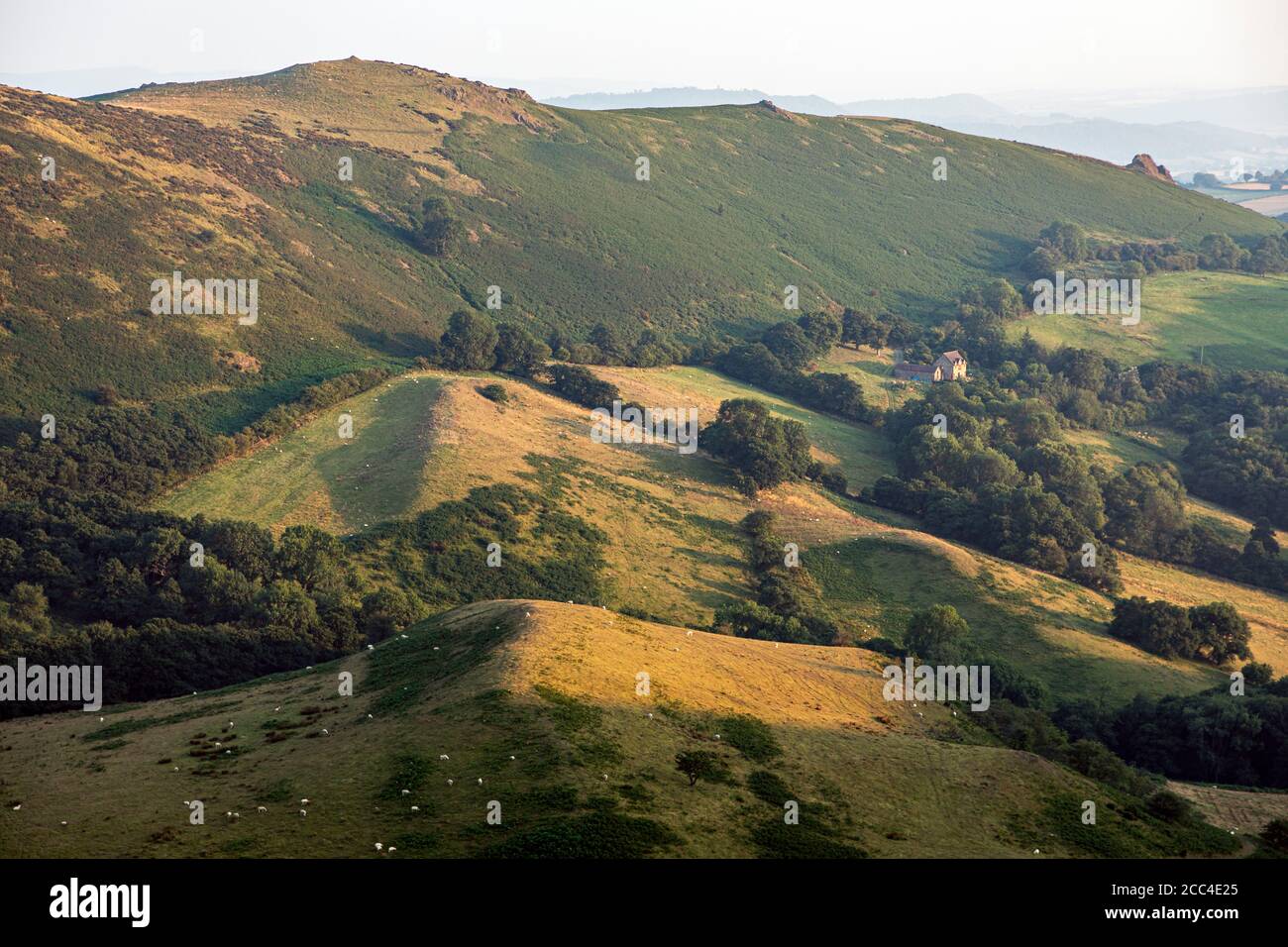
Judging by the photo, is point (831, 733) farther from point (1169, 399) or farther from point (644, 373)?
point (1169, 399)

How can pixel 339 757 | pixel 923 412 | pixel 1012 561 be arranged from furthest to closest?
1. pixel 923 412
2. pixel 1012 561
3. pixel 339 757

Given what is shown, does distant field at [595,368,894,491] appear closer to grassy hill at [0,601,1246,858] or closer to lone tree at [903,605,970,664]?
lone tree at [903,605,970,664]

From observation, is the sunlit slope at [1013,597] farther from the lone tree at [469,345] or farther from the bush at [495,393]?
the lone tree at [469,345]

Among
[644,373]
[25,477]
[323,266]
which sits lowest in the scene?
[25,477]

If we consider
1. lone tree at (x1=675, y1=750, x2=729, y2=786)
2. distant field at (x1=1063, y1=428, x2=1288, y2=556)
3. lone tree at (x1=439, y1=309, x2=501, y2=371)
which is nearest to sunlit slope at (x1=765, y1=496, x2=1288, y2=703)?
distant field at (x1=1063, y1=428, x2=1288, y2=556)

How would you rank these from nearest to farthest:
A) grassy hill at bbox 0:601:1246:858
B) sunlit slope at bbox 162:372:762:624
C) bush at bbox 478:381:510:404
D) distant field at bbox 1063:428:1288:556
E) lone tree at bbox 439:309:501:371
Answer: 1. grassy hill at bbox 0:601:1246:858
2. sunlit slope at bbox 162:372:762:624
3. bush at bbox 478:381:510:404
4. distant field at bbox 1063:428:1288:556
5. lone tree at bbox 439:309:501:371

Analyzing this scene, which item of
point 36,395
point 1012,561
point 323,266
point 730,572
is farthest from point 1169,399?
point 36,395

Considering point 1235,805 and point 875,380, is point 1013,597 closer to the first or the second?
point 1235,805

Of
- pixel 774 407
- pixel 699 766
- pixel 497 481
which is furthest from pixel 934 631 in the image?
pixel 774 407
